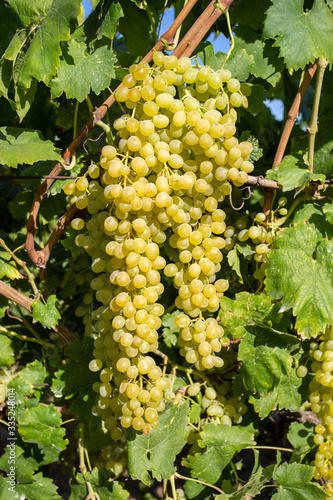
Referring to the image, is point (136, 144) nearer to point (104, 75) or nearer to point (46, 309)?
point (104, 75)

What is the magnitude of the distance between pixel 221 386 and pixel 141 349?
0.54 m

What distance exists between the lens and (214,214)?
3.45 ft

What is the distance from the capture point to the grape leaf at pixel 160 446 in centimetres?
115

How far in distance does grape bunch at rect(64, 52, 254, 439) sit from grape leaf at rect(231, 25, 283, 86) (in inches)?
8.3

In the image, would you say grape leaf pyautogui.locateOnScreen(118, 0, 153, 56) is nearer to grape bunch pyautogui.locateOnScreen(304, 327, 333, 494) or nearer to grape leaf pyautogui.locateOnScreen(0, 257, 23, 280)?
grape leaf pyautogui.locateOnScreen(0, 257, 23, 280)

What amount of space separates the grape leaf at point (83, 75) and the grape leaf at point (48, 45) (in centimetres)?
11

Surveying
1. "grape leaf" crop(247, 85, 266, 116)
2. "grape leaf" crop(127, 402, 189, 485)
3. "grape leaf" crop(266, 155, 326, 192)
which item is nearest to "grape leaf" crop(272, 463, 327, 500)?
"grape leaf" crop(127, 402, 189, 485)

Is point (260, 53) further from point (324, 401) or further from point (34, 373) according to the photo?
point (34, 373)

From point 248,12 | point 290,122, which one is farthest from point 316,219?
point 248,12

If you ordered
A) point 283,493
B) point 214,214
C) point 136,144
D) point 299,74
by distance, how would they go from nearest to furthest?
point 136,144 < point 214,214 < point 283,493 < point 299,74

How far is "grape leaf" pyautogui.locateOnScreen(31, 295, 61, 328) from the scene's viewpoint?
1.20 metres

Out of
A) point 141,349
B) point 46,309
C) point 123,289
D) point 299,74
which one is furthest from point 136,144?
point 299,74

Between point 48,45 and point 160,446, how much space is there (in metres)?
1.09

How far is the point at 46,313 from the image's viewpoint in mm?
1220
